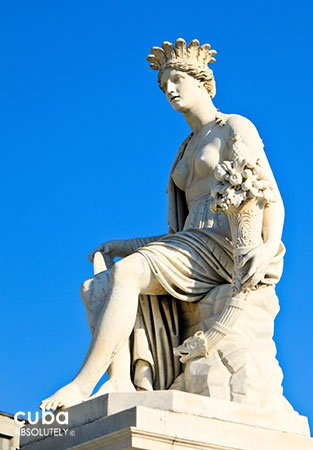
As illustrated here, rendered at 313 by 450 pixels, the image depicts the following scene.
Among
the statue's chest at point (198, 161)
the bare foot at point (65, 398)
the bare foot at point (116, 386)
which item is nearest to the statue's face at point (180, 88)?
the statue's chest at point (198, 161)

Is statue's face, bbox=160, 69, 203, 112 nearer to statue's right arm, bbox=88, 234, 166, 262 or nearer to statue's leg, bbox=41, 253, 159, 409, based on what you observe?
statue's right arm, bbox=88, 234, 166, 262

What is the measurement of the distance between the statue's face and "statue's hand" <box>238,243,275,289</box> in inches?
68.3

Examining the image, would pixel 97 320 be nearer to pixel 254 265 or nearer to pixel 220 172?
pixel 254 265

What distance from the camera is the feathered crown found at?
32.4 ft

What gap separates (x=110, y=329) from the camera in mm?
8656

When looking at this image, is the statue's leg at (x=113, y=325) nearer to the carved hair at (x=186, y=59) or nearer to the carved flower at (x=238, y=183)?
the carved flower at (x=238, y=183)

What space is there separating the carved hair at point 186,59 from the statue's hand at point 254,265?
192 centimetres

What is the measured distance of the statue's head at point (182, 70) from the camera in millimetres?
9875

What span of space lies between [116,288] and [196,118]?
2.11 m

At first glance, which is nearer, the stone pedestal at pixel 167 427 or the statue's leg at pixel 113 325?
the stone pedestal at pixel 167 427

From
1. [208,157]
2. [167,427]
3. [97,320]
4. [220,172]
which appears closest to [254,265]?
[220,172]

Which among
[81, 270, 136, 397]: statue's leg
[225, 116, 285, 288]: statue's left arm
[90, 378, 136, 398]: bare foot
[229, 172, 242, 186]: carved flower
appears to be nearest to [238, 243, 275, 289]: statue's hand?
[225, 116, 285, 288]: statue's left arm

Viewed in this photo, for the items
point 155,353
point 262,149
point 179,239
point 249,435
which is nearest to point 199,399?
point 249,435

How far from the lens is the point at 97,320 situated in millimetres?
8859
